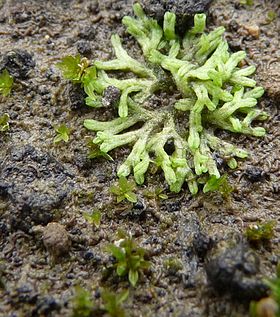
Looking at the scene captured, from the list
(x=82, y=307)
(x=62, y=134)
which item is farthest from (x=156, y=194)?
(x=82, y=307)

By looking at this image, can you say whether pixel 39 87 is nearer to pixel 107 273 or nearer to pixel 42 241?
pixel 42 241

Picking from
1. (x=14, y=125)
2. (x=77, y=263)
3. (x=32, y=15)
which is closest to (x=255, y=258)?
(x=77, y=263)

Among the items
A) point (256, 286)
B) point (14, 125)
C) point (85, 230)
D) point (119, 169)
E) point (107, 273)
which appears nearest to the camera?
point (256, 286)

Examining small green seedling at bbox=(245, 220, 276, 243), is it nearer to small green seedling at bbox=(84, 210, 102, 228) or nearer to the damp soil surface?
the damp soil surface

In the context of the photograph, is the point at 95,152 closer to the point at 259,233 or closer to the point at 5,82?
the point at 5,82

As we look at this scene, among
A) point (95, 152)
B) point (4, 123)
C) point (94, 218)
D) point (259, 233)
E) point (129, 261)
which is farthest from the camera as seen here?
point (4, 123)

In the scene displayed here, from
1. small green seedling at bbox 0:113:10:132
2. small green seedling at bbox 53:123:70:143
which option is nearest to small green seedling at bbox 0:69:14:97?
small green seedling at bbox 0:113:10:132

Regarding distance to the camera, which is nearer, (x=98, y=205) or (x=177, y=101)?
(x=98, y=205)
